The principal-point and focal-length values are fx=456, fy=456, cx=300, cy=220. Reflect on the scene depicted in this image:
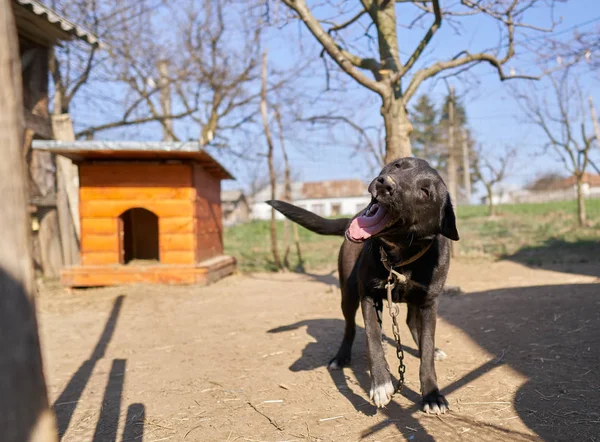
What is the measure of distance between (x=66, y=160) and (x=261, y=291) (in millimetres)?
4665

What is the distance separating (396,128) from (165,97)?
35.2ft

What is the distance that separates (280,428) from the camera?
8.43 feet

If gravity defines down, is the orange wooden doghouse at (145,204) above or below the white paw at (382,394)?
above

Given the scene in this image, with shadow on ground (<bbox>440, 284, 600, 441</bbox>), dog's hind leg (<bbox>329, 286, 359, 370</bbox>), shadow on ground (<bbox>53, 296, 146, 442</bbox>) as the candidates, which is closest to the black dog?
dog's hind leg (<bbox>329, 286, 359, 370</bbox>)

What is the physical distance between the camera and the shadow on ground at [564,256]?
8.63 metres

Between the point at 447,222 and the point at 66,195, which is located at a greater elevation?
the point at 66,195

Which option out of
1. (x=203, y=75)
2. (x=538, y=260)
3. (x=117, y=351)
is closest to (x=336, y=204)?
(x=203, y=75)

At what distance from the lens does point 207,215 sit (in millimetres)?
9531

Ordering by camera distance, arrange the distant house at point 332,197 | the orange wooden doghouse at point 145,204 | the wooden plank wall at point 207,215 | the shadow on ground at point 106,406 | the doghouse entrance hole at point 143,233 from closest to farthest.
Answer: the shadow on ground at point 106,406 < the orange wooden doghouse at point 145,204 < the wooden plank wall at point 207,215 < the doghouse entrance hole at point 143,233 < the distant house at point 332,197

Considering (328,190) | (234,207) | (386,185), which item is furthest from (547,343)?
(328,190)

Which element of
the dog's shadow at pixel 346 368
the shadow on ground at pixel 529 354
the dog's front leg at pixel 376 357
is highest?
the dog's front leg at pixel 376 357

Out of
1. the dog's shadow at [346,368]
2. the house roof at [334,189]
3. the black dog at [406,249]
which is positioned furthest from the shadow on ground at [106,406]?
the house roof at [334,189]

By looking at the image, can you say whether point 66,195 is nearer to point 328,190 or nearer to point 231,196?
point 231,196

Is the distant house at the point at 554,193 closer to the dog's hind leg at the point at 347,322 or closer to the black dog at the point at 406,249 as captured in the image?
the dog's hind leg at the point at 347,322
